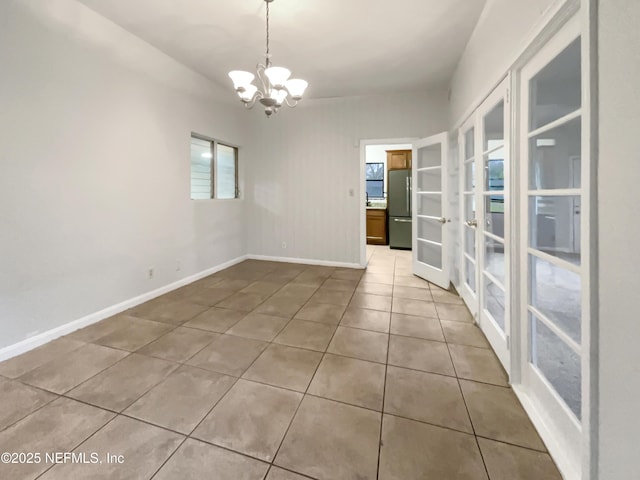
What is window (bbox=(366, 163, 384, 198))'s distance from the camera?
802 centimetres

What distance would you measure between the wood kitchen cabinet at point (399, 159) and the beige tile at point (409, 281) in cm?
312

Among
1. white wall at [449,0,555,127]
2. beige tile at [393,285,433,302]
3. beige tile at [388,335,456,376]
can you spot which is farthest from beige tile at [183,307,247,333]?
white wall at [449,0,555,127]

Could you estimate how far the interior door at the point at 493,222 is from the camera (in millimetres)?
2102

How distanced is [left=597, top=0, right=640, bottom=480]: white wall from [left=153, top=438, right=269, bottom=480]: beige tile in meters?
1.31

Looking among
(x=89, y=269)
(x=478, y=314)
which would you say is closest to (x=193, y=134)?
(x=89, y=269)

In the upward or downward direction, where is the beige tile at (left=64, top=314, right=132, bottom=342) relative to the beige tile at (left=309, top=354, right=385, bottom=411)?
upward

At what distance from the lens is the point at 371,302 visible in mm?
3354

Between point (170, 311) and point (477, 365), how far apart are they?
2.90 metres

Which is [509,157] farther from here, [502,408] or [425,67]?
[425,67]

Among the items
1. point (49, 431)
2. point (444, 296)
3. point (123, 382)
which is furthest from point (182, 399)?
point (444, 296)

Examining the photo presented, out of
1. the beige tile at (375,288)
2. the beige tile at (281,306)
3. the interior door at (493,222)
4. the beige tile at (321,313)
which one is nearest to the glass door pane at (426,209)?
the beige tile at (375,288)

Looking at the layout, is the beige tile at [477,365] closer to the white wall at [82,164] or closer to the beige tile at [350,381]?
the beige tile at [350,381]

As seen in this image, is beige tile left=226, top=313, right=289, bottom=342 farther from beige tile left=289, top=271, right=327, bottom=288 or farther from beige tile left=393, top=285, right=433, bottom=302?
beige tile left=393, top=285, right=433, bottom=302

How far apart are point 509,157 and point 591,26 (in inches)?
37.7
